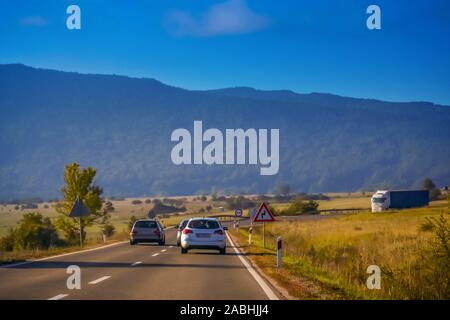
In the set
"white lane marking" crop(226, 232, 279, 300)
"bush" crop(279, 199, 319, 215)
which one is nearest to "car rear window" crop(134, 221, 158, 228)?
"white lane marking" crop(226, 232, 279, 300)

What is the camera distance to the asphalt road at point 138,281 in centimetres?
1317

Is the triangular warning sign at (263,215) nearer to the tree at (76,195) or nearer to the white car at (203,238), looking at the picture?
the white car at (203,238)

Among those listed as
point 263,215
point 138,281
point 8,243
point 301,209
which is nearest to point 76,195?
point 8,243

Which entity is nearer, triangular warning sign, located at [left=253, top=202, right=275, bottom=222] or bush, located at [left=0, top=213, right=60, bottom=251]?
triangular warning sign, located at [left=253, top=202, right=275, bottom=222]

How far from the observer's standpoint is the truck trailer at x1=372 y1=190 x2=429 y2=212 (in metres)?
→ 86.9

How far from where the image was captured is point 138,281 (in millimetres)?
15867

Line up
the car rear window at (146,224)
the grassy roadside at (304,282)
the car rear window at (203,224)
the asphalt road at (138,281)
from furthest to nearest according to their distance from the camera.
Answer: the car rear window at (146,224) < the car rear window at (203,224) < the grassy roadside at (304,282) < the asphalt road at (138,281)

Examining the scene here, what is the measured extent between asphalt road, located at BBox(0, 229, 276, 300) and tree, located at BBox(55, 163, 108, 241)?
127 feet

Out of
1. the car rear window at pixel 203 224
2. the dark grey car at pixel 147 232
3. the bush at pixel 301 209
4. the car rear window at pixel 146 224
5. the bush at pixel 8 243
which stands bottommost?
the bush at pixel 8 243

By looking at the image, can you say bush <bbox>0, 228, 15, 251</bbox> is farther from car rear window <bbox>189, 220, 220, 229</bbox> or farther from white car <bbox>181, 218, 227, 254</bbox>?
white car <bbox>181, 218, 227, 254</bbox>

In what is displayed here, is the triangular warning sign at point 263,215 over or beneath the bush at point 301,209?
over

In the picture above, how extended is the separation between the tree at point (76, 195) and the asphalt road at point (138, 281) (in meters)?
38.6

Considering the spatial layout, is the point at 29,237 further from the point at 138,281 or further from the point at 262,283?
the point at 262,283

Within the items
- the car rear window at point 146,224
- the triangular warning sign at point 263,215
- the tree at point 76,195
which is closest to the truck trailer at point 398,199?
the tree at point 76,195
